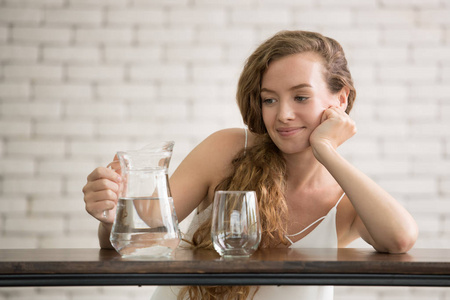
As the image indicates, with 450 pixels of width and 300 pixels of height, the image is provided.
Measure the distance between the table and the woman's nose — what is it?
621 millimetres

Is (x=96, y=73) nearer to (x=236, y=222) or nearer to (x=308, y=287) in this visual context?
(x=308, y=287)

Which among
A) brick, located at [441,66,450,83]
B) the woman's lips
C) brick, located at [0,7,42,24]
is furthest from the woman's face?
brick, located at [0,7,42,24]

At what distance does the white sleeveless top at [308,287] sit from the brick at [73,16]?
52.0 inches

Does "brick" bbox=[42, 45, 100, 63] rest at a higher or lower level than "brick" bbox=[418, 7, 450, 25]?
lower

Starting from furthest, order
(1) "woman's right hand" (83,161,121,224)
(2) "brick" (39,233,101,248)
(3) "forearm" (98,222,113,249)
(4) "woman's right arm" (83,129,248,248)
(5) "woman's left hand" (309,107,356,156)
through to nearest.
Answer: (2) "brick" (39,233,101,248) < (4) "woman's right arm" (83,129,248,248) < (5) "woman's left hand" (309,107,356,156) < (3) "forearm" (98,222,113,249) < (1) "woman's right hand" (83,161,121,224)

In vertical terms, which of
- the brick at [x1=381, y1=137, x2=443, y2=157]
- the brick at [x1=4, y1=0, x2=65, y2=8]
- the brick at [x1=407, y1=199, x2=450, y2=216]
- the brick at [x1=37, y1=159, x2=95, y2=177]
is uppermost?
the brick at [x1=4, y1=0, x2=65, y2=8]

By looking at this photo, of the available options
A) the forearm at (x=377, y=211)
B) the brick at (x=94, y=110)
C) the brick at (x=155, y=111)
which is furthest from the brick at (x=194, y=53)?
the forearm at (x=377, y=211)

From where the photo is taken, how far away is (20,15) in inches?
105

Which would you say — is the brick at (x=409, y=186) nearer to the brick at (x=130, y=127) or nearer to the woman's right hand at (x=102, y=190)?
the brick at (x=130, y=127)

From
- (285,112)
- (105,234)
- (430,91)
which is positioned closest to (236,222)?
(105,234)

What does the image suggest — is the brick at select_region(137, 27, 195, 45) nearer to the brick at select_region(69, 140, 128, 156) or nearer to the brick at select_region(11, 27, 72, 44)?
the brick at select_region(11, 27, 72, 44)

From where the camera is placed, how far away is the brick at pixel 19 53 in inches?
105

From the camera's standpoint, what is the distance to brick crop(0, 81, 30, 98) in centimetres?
267

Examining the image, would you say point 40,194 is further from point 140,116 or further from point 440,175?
point 440,175
